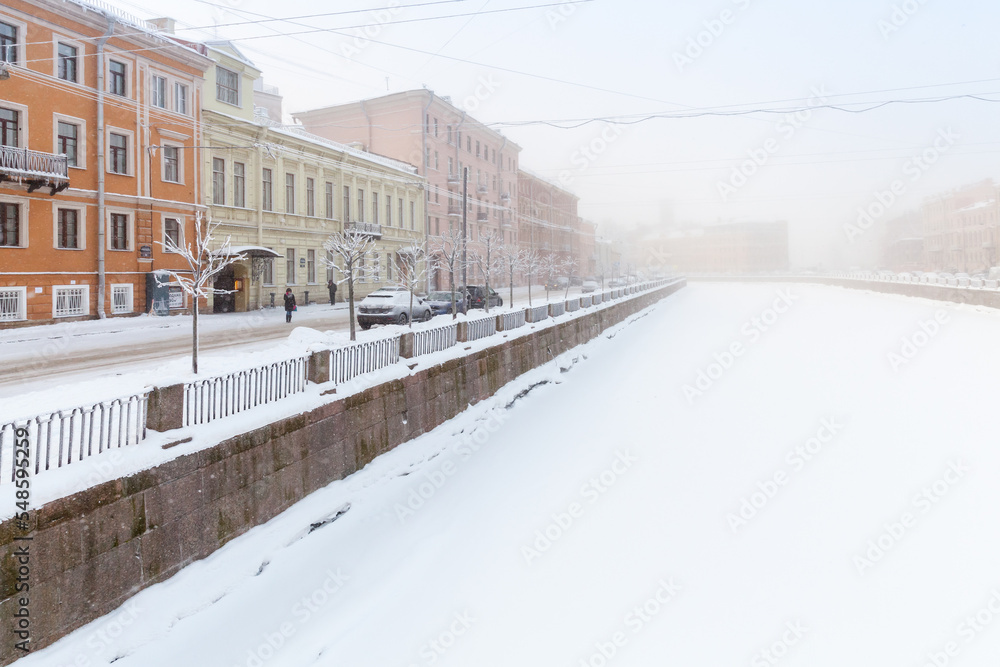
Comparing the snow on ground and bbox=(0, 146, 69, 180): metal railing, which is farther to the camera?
bbox=(0, 146, 69, 180): metal railing

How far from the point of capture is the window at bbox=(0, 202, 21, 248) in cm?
1891

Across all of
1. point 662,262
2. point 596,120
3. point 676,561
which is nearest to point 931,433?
point 676,561

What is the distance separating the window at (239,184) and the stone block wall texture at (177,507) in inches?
860

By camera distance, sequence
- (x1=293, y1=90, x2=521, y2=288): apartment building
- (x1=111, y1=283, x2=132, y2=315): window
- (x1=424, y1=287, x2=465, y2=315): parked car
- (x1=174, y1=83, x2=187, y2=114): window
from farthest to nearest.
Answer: (x1=293, y1=90, x2=521, y2=288): apartment building, (x1=424, y1=287, x2=465, y2=315): parked car, (x1=174, y1=83, x2=187, y2=114): window, (x1=111, y1=283, x2=132, y2=315): window

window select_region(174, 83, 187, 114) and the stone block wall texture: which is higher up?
window select_region(174, 83, 187, 114)

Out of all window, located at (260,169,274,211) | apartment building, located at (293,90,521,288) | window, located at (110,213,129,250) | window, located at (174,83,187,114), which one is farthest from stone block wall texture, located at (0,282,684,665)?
apartment building, located at (293,90,521,288)

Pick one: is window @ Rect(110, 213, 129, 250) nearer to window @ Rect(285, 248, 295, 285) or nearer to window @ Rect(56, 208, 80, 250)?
window @ Rect(56, 208, 80, 250)

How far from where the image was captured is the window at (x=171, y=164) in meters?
24.1

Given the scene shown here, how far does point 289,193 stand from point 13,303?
47.1 ft

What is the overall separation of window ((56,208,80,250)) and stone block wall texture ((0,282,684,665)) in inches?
667

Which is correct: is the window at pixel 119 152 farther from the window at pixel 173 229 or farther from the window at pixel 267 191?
the window at pixel 267 191

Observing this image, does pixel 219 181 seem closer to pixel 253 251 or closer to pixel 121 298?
pixel 253 251

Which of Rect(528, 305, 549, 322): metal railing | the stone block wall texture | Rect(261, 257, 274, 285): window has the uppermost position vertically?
Rect(261, 257, 274, 285): window

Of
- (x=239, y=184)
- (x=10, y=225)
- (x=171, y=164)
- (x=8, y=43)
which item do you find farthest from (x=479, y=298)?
(x=8, y=43)
